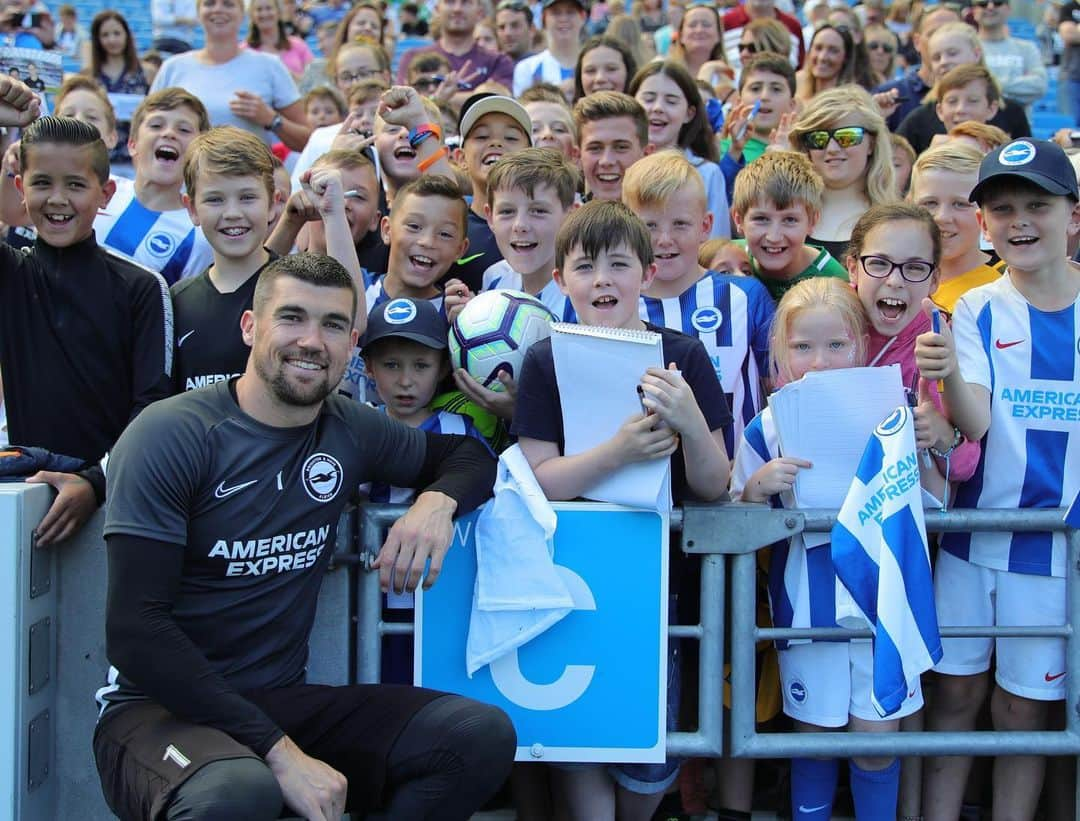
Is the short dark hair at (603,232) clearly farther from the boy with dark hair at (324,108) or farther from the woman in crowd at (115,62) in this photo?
the woman in crowd at (115,62)

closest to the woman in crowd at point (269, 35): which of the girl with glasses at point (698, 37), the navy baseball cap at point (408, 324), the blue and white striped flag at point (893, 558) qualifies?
the girl with glasses at point (698, 37)

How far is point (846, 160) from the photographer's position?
18.5 ft

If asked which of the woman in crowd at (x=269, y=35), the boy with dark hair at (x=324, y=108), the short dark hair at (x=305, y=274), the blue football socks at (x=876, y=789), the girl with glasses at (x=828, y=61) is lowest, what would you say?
the blue football socks at (x=876, y=789)

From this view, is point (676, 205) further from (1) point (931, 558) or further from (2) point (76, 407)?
(2) point (76, 407)

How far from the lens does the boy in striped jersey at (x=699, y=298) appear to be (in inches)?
177

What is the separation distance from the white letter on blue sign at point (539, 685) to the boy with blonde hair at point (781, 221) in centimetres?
185

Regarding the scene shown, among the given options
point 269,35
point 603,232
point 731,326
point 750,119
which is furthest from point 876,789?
point 269,35

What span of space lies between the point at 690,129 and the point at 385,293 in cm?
254

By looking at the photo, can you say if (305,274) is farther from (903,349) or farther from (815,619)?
(903,349)

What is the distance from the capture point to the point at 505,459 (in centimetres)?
→ 382

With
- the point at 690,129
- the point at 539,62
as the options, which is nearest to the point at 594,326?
the point at 690,129

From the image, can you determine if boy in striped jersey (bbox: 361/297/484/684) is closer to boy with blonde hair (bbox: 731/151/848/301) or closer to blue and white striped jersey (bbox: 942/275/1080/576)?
boy with blonde hair (bbox: 731/151/848/301)

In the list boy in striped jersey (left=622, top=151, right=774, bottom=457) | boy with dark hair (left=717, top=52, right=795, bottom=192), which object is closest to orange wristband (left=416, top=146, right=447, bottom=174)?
boy in striped jersey (left=622, top=151, right=774, bottom=457)

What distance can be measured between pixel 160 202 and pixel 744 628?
327 cm
